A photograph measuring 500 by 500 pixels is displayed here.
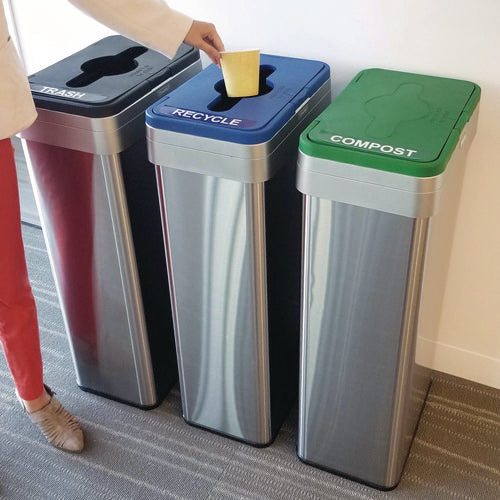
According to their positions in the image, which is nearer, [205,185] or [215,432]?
[205,185]

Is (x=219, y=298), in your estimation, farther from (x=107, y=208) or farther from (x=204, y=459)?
(x=204, y=459)

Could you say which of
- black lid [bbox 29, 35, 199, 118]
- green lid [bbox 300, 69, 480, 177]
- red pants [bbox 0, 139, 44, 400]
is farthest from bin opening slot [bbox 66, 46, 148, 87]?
green lid [bbox 300, 69, 480, 177]

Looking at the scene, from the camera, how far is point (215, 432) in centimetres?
162

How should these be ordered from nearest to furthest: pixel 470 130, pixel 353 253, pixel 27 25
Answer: pixel 353 253, pixel 470 130, pixel 27 25

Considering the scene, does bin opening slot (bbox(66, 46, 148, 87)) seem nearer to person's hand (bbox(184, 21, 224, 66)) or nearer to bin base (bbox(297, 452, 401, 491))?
person's hand (bbox(184, 21, 224, 66))

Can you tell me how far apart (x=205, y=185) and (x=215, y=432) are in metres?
0.66

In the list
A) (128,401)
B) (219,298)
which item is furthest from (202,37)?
(128,401)

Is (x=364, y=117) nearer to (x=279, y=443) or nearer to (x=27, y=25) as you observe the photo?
(x=279, y=443)

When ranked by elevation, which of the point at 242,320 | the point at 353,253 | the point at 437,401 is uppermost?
the point at 353,253

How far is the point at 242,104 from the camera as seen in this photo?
4.18 feet

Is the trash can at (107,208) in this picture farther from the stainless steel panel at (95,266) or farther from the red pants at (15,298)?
Answer: the red pants at (15,298)

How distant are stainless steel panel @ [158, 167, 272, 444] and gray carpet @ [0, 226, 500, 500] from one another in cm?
7

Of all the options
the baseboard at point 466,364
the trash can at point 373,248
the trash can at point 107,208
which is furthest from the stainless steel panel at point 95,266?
the baseboard at point 466,364

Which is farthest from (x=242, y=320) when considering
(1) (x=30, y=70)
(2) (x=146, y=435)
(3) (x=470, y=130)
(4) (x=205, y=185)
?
(1) (x=30, y=70)
